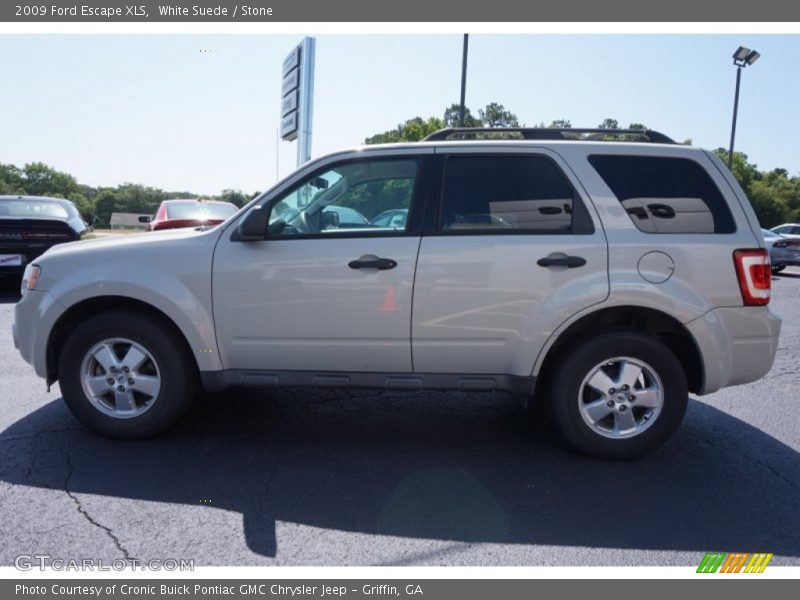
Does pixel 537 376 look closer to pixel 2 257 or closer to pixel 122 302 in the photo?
pixel 122 302

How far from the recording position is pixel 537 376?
4020 millimetres

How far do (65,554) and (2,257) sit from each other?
→ 8.76 meters

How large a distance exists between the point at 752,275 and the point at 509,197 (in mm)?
1554

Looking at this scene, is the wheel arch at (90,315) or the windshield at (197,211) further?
the windshield at (197,211)

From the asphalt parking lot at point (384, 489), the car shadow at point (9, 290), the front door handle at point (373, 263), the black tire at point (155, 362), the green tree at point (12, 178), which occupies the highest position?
the green tree at point (12, 178)

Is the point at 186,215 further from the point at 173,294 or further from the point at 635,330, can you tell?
the point at 635,330

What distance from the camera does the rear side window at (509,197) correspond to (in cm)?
392

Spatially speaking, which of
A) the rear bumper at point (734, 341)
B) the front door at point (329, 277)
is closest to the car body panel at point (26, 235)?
the front door at point (329, 277)

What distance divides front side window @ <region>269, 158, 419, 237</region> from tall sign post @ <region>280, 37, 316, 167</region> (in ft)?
34.8

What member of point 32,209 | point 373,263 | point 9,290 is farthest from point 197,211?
point 373,263

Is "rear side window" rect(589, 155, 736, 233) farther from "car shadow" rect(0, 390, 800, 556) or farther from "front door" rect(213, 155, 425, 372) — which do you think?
"car shadow" rect(0, 390, 800, 556)

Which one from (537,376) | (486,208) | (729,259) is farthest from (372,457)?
(729,259)

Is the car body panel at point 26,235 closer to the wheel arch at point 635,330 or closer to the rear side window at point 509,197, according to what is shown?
the rear side window at point 509,197

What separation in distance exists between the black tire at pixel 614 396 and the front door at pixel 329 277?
1.02 meters
